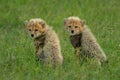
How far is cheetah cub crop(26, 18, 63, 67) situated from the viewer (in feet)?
28.9

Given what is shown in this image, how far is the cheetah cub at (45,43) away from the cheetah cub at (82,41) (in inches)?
17.0

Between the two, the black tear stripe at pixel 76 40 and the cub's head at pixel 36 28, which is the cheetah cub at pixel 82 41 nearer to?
the black tear stripe at pixel 76 40

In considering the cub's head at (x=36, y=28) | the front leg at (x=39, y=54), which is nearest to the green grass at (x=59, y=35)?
the front leg at (x=39, y=54)

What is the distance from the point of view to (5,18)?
12727mm

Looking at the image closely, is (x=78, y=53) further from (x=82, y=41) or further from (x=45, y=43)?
(x=45, y=43)

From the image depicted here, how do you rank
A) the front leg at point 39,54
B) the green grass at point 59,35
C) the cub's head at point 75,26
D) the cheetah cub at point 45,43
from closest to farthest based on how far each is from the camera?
1. the green grass at point 59,35
2. the cheetah cub at point 45,43
3. the front leg at point 39,54
4. the cub's head at point 75,26

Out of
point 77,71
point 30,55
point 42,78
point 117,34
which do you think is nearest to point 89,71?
point 77,71

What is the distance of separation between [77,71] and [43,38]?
101 centimetres

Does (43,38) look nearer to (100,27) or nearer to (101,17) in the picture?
(100,27)

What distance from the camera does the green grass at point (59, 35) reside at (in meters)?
8.39

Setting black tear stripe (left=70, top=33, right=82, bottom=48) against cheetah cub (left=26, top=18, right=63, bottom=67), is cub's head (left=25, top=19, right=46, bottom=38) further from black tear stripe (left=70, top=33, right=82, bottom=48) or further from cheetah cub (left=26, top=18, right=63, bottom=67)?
black tear stripe (left=70, top=33, right=82, bottom=48)

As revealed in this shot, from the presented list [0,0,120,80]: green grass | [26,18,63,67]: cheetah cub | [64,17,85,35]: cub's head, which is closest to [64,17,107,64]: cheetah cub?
[64,17,85,35]: cub's head

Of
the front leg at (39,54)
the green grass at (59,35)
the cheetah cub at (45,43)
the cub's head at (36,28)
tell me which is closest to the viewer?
the green grass at (59,35)

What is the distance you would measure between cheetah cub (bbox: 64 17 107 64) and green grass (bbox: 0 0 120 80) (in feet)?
0.54
